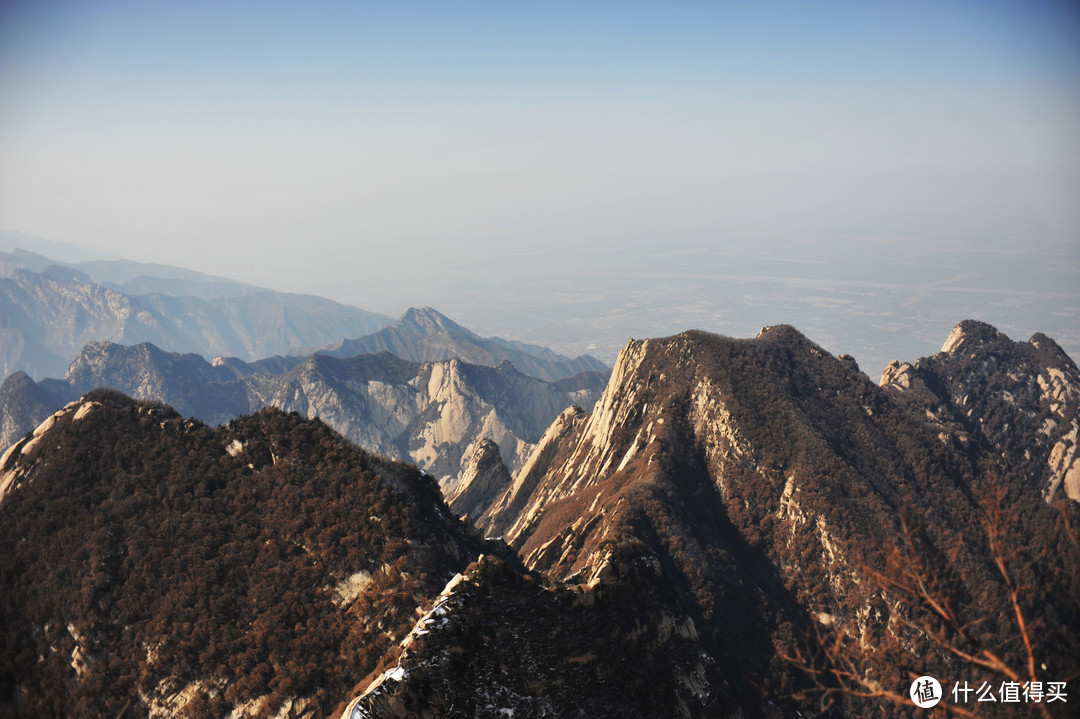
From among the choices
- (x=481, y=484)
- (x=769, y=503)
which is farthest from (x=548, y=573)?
(x=481, y=484)

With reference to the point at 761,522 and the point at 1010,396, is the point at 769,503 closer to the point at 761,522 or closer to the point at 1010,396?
the point at 761,522

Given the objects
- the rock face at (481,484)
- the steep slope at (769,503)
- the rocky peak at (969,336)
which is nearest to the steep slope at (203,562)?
the steep slope at (769,503)

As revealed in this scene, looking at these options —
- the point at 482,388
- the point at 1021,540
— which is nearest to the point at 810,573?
the point at 1021,540

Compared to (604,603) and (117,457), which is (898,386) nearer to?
(604,603)

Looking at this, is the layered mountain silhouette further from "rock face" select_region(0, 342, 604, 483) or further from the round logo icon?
"rock face" select_region(0, 342, 604, 483)

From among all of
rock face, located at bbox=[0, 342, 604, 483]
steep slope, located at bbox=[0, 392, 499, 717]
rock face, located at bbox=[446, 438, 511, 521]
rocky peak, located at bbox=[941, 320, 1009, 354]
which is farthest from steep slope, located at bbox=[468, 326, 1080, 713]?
rock face, located at bbox=[0, 342, 604, 483]

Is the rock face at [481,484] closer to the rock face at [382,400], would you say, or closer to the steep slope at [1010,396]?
the rock face at [382,400]

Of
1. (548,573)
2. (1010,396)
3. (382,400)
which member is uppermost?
(1010,396)
